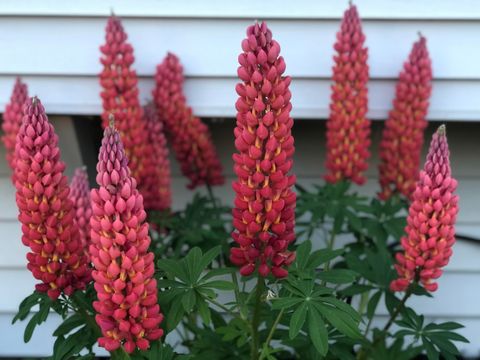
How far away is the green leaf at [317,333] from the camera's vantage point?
59.7 inches

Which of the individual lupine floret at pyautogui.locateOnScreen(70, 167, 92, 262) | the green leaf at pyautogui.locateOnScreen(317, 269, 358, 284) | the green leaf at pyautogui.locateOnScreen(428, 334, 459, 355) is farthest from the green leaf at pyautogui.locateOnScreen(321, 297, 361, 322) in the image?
the individual lupine floret at pyautogui.locateOnScreen(70, 167, 92, 262)

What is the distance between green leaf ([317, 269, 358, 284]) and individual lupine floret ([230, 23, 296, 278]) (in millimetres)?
155

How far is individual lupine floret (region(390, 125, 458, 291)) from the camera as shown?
5.49 ft

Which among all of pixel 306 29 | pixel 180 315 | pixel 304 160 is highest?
pixel 306 29

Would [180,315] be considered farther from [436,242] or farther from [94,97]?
[94,97]

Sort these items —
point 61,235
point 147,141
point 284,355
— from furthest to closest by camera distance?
point 284,355 < point 147,141 < point 61,235

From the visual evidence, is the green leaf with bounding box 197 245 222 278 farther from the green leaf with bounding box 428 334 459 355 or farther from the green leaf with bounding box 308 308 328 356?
the green leaf with bounding box 428 334 459 355

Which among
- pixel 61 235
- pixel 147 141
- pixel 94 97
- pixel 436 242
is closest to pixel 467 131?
pixel 436 242

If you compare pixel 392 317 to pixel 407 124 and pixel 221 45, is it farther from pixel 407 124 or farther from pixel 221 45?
pixel 221 45

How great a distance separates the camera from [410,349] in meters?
2.51

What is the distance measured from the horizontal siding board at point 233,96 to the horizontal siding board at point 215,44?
0.13 ft

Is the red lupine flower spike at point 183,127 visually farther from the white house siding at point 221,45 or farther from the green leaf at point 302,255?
the green leaf at point 302,255

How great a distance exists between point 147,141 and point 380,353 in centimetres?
127

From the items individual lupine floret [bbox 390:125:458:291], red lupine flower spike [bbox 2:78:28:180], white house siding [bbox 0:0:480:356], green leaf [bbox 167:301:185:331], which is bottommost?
green leaf [bbox 167:301:185:331]
